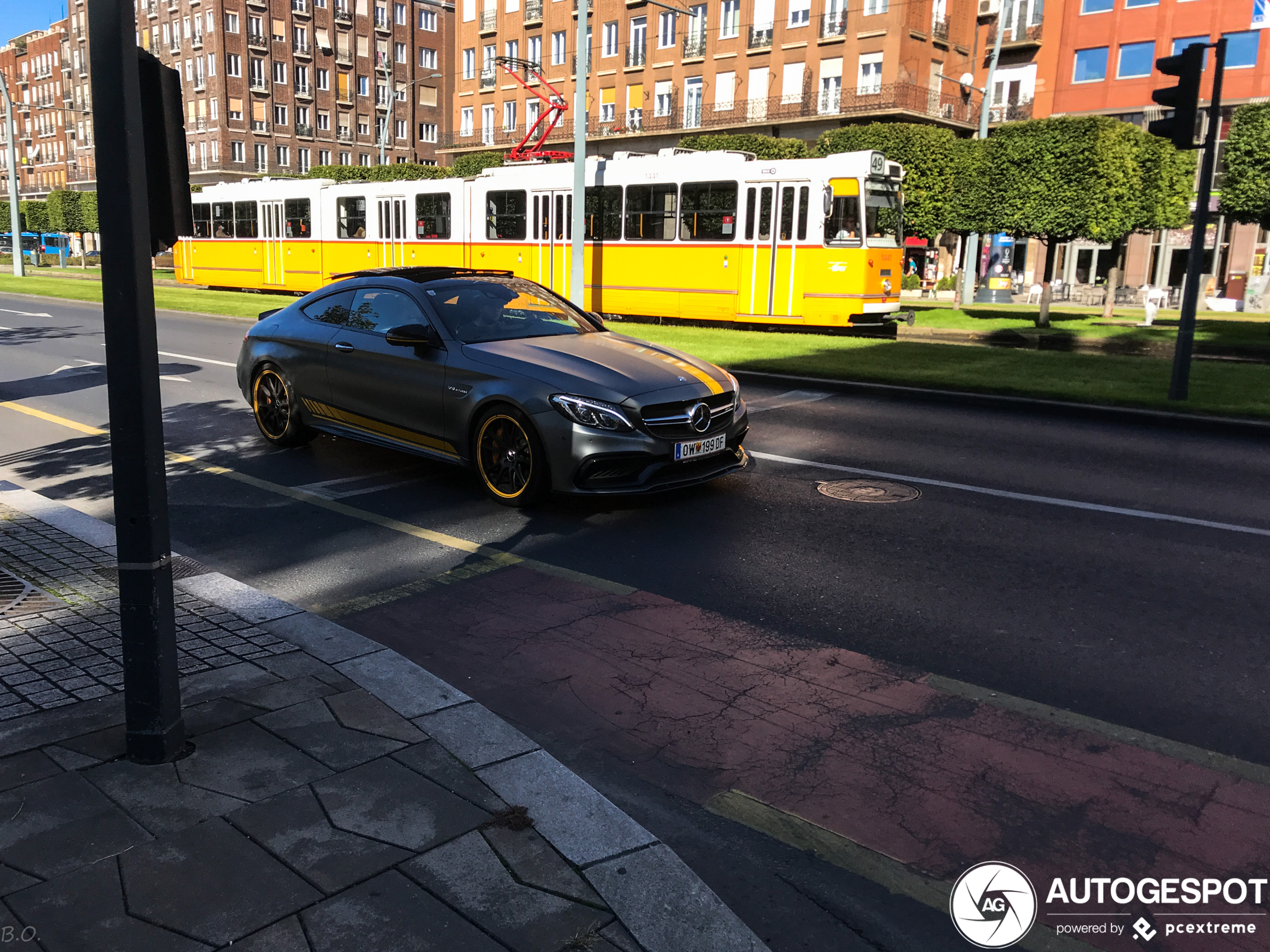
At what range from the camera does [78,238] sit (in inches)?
3740

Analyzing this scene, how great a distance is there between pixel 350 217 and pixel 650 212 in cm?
1088

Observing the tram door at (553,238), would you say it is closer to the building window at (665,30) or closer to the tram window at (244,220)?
the tram window at (244,220)

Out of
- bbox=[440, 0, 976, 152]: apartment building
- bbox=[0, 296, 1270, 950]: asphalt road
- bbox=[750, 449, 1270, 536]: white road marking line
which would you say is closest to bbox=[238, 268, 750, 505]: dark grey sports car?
bbox=[0, 296, 1270, 950]: asphalt road

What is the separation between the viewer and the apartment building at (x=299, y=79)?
273ft

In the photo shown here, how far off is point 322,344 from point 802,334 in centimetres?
1373

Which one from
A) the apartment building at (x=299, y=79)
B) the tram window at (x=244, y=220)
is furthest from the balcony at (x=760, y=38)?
the apartment building at (x=299, y=79)

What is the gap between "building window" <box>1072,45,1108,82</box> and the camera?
4975 centimetres

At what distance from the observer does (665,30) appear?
2173 inches

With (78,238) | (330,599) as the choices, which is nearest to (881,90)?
(330,599)

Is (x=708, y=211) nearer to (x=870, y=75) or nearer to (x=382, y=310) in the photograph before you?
(x=382, y=310)

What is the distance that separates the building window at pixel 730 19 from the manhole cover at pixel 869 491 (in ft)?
162

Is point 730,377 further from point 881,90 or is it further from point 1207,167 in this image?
point 881,90

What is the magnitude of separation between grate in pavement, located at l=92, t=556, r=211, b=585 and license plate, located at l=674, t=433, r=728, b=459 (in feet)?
9.82

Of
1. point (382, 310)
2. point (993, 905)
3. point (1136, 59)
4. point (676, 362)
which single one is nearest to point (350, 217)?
point (382, 310)
